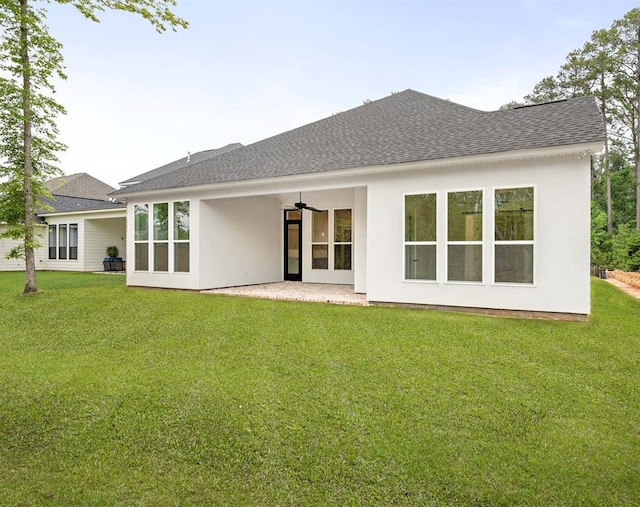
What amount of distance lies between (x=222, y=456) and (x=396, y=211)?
6.05 meters

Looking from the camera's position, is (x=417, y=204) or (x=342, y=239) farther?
(x=342, y=239)

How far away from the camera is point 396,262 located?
7.90 metres

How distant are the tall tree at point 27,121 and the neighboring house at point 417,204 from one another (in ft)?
7.05

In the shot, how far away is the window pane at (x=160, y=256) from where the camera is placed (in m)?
10.9

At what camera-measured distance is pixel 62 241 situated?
1922cm

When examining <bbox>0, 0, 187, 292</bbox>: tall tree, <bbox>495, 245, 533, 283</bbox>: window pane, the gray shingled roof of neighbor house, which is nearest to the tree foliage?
the gray shingled roof of neighbor house

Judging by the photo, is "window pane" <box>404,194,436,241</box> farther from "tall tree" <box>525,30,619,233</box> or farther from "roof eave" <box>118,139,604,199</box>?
"tall tree" <box>525,30,619,233</box>

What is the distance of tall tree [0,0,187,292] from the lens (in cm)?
973

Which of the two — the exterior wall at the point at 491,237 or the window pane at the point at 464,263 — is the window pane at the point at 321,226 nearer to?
the exterior wall at the point at 491,237

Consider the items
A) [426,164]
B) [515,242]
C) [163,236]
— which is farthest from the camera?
[163,236]

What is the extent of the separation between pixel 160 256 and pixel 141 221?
1.26 metres

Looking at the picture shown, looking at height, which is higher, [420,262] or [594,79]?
[594,79]

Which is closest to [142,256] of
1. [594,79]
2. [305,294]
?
[305,294]

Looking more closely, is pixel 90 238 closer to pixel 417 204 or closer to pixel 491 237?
pixel 417 204
